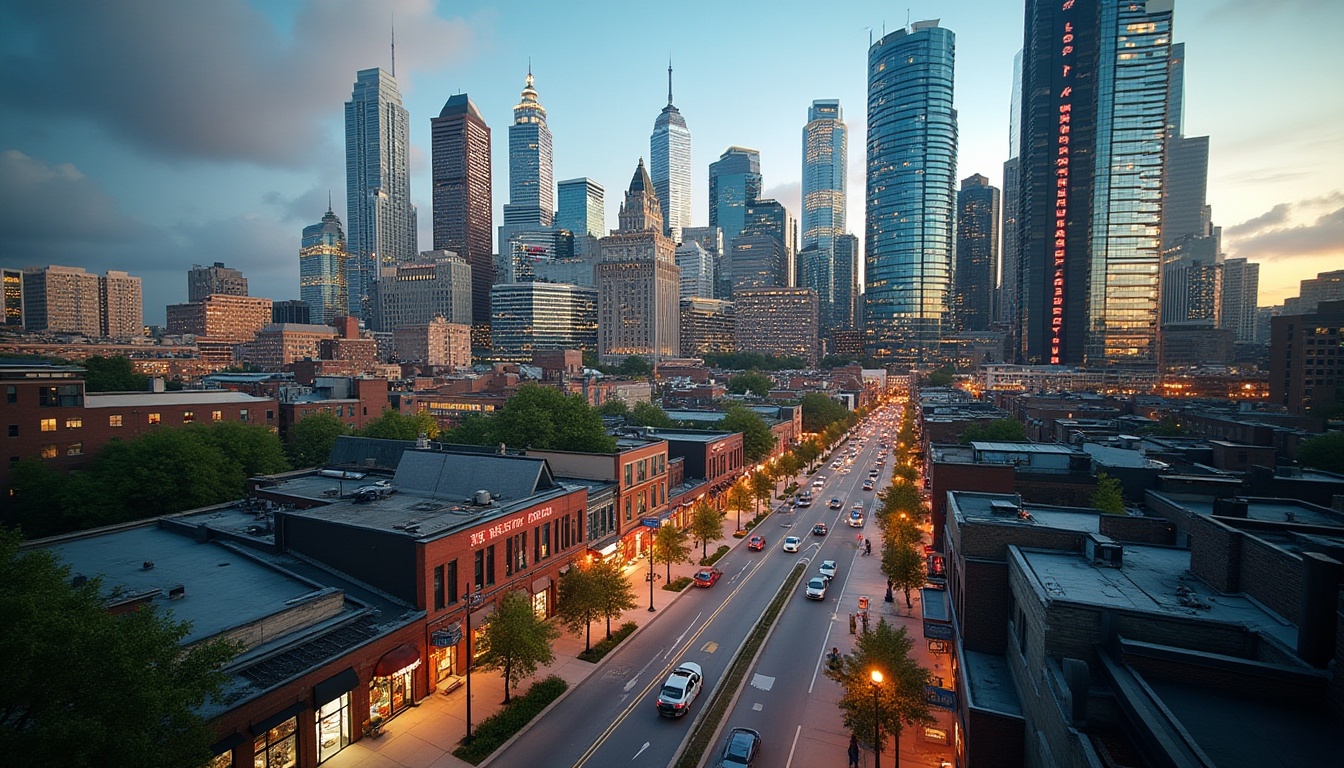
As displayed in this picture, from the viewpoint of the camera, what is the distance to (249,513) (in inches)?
1667

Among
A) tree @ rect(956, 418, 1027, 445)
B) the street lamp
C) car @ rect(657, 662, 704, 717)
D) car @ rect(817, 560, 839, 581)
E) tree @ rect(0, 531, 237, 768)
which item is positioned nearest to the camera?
tree @ rect(0, 531, 237, 768)

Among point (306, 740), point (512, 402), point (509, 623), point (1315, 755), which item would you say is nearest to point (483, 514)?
point (509, 623)

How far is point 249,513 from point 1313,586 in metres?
55.6

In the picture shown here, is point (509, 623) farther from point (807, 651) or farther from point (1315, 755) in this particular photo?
point (1315, 755)

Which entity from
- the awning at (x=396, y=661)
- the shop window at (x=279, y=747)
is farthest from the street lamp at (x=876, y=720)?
the shop window at (x=279, y=747)

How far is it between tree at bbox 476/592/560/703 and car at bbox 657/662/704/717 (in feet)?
20.4

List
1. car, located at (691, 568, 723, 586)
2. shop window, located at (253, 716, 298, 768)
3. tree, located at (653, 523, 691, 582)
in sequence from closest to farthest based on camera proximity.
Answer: shop window, located at (253, 716, 298, 768), tree, located at (653, 523, 691, 582), car, located at (691, 568, 723, 586)

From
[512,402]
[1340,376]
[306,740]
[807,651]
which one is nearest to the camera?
[306,740]

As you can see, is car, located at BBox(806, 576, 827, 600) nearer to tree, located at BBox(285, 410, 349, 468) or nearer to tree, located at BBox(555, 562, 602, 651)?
tree, located at BBox(555, 562, 602, 651)

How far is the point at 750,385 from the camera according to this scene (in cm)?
18612

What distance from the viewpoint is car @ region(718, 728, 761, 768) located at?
79.7ft

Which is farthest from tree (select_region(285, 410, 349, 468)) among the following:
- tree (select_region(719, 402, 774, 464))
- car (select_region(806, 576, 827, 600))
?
car (select_region(806, 576, 827, 600))

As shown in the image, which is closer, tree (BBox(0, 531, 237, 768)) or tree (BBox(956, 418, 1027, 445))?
tree (BBox(0, 531, 237, 768))

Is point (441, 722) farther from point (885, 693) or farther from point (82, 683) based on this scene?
point (885, 693)
